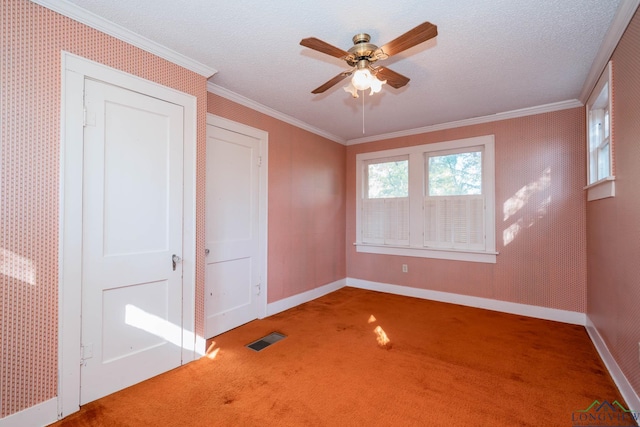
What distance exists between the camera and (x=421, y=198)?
4.34m

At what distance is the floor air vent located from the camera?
9.00 ft

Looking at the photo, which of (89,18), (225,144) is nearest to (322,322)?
(225,144)

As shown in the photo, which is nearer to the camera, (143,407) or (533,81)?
(143,407)

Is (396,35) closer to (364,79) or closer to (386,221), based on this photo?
(364,79)

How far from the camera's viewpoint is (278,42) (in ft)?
7.29

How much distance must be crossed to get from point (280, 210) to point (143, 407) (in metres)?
2.37

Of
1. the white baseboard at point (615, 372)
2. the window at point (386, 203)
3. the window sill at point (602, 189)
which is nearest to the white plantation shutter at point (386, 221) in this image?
the window at point (386, 203)

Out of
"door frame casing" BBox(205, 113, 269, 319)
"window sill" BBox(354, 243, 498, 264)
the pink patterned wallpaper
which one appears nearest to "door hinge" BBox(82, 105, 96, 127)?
the pink patterned wallpaper

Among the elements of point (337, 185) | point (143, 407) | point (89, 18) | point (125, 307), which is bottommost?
point (143, 407)

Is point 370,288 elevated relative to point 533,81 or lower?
lower

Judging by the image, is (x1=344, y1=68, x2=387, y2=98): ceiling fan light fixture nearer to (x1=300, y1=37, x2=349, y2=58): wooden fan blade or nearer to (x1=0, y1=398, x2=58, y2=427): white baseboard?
(x1=300, y1=37, x2=349, y2=58): wooden fan blade

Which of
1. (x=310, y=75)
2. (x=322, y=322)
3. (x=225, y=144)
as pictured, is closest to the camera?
(x=310, y=75)

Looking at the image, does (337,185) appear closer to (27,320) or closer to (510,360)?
(510,360)

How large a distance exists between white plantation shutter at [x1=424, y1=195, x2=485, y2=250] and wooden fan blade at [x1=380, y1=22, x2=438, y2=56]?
2.80 metres
